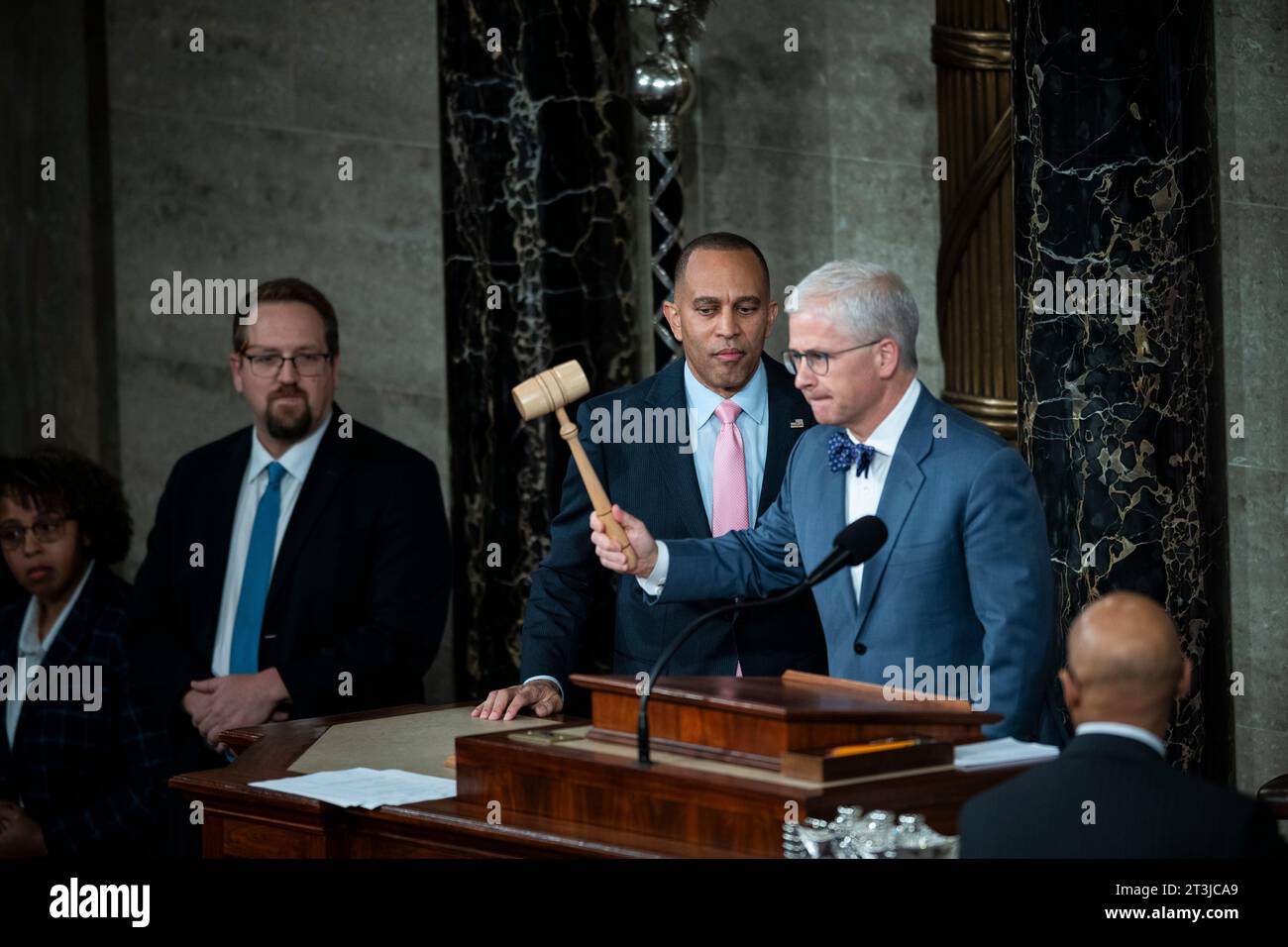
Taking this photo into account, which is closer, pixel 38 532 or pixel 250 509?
pixel 250 509

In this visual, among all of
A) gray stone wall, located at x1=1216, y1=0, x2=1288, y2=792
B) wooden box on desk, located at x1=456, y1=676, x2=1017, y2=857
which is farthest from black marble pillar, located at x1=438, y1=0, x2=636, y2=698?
wooden box on desk, located at x1=456, y1=676, x2=1017, y2=857

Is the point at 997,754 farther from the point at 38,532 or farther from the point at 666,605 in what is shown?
the point at 38,532

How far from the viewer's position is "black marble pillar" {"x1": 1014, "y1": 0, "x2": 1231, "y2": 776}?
5.13 m

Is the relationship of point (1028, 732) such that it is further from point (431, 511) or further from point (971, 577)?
point (431, 511)

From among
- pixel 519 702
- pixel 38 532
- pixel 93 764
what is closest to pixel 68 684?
pixel 93 764

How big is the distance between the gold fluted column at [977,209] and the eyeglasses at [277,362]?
2.83 metres

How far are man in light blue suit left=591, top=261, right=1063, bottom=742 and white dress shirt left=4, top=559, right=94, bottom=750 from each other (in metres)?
2.43

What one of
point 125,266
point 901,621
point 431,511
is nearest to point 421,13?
point 125,266

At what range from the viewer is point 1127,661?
2484 mm

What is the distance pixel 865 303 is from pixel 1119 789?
1.53 meters

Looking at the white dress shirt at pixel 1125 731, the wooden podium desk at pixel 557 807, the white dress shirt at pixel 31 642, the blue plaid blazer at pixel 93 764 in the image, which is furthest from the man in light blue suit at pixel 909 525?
the white dress shirt at pixel 31 642

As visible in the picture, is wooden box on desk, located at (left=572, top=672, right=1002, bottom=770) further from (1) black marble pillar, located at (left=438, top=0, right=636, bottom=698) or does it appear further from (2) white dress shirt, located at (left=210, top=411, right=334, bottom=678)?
(1) black marble pillar, located at (left=438, top=0, right=636, bottom=698)
